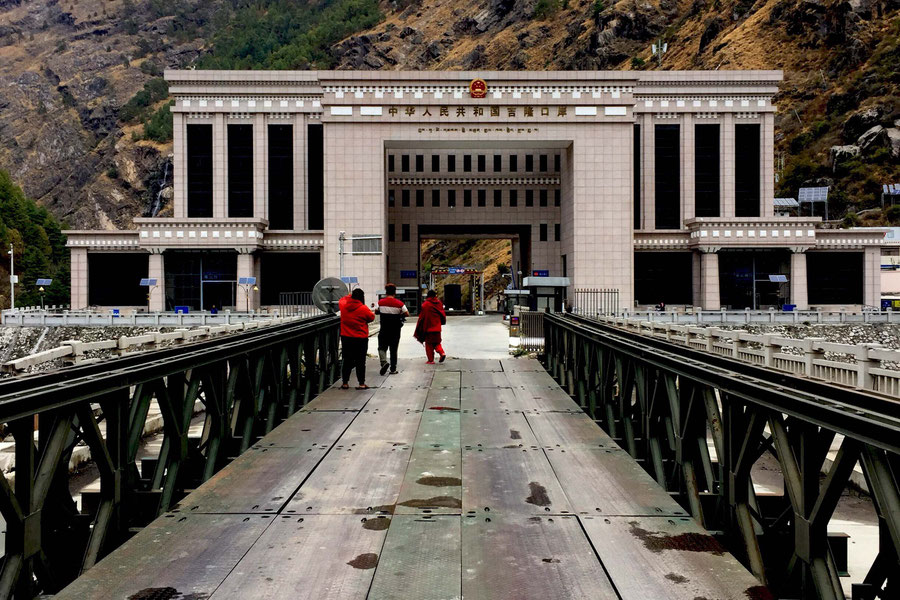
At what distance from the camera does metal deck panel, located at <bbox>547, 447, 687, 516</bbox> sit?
5770 millimetres

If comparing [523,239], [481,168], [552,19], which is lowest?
[523,239]

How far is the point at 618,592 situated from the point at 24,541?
3434 millimetres

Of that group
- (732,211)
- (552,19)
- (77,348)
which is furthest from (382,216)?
(552,19)

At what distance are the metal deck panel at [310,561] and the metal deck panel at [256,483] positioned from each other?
518mm

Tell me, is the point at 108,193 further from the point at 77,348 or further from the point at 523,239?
the point at 77,348

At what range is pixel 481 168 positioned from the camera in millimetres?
70188

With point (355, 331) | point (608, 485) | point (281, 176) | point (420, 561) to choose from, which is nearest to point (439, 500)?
point (420, 561)

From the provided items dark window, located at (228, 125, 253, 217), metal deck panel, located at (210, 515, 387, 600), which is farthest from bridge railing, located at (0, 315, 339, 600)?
dark window, located at (228, 125, 253, 217)

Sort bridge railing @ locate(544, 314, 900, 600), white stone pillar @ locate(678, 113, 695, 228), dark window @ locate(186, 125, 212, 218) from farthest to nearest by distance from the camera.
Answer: white stone pillar @ locate(678, 113, 695, 228) < dark window @ locate(186, 125, 212, 218) < bridge railing @ locate(544, 314, 900, 600)

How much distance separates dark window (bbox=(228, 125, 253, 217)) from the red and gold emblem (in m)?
20.2

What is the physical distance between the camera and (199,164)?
209 feet

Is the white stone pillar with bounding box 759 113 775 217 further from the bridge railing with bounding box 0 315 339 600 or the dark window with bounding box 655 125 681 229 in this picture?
the bridge railing with bounding box 0 315 339 600

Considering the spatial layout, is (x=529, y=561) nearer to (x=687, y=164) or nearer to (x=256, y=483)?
(x=256, y=483)

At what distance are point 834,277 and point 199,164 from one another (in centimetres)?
5530
